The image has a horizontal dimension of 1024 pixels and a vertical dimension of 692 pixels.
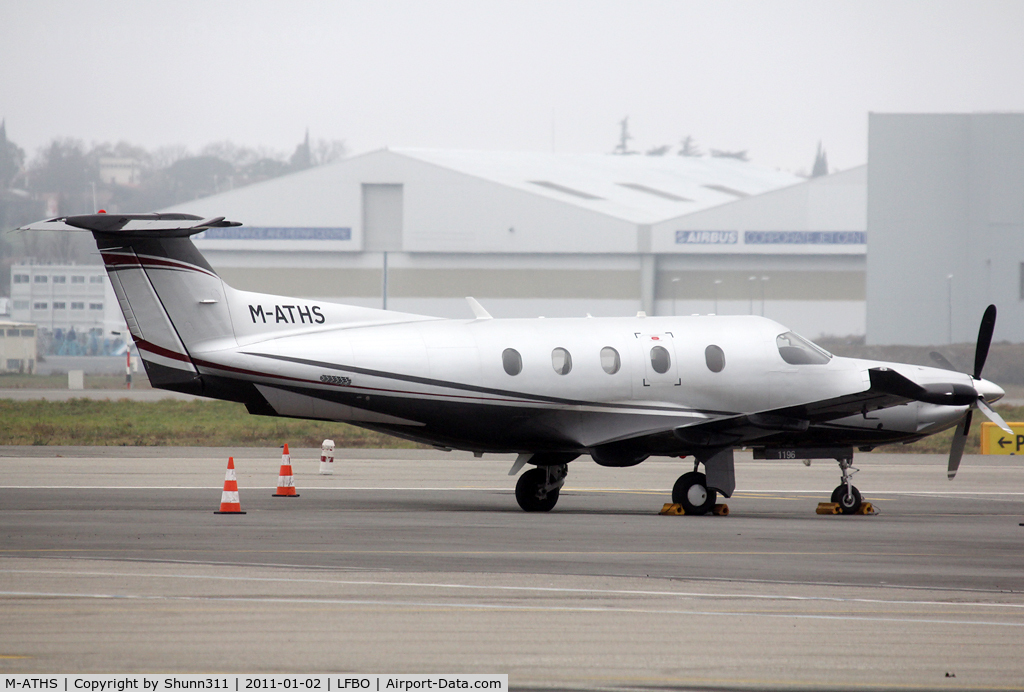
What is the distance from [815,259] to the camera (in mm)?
80562

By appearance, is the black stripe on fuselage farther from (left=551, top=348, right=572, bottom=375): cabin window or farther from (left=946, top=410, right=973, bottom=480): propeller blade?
(left=946, top=410, right=973, bottom=480): propeller blade

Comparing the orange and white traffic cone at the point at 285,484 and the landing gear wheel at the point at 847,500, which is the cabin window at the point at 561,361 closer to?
the landing gear wheel at the point at 847,500

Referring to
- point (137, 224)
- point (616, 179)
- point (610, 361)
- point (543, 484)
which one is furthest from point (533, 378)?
point (616, 179)

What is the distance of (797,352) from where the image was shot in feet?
65.5

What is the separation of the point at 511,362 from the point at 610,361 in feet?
5.31

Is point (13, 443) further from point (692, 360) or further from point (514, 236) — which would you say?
point (514, 236)

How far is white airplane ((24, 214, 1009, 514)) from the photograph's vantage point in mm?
18422

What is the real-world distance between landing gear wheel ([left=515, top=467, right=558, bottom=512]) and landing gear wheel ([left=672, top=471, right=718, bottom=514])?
2.07 m

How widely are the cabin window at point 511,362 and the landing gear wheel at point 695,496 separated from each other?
3.13 metres

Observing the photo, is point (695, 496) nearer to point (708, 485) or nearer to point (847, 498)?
point (708, 485)

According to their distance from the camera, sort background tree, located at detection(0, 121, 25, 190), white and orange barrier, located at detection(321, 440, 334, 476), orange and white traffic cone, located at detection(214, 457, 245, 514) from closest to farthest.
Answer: orange and white traffic cone, located at detection(214, 457, 245, 514) → white and orange barrier, located at detection(321, 440, 334, 476) → background tree, located at detection(0, 121, 25, 190)

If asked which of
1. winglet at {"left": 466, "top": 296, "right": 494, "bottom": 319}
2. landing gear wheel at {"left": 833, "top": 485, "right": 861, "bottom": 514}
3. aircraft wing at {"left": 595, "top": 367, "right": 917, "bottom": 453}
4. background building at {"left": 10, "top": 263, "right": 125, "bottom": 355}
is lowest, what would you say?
landing gear wheel at {"left": 833, "top": 485, "right": 861, "bottom": 514}

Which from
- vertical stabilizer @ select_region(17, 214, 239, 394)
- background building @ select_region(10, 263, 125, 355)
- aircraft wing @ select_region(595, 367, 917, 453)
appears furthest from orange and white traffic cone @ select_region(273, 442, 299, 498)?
background building @ select_region(10, 263, 125, 355)

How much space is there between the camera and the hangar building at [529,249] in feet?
259
